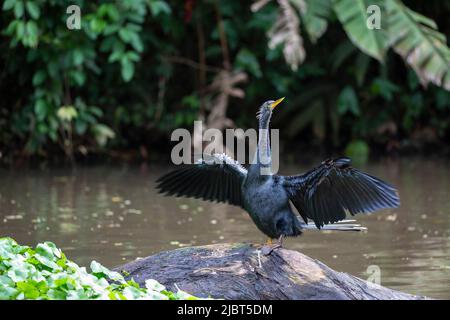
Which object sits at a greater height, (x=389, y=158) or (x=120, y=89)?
(x=120, y=89)

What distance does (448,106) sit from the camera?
12859 mm

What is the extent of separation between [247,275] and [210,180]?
3.61ft

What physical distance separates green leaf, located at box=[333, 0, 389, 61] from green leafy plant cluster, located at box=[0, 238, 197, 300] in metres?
6.50

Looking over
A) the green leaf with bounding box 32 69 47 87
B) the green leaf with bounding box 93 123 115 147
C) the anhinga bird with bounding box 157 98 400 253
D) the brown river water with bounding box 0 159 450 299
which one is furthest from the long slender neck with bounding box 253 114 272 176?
the green leaf with bounding box 93 123 115 147

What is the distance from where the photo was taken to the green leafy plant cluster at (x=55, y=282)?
4.23m

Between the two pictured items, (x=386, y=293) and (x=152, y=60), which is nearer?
(x=386, y=293)

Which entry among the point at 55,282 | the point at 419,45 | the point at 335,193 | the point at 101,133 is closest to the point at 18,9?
the point at 101,133

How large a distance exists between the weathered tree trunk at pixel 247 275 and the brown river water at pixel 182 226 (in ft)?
3.25

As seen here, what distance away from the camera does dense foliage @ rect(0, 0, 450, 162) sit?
10719mm

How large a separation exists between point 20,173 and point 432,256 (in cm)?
575

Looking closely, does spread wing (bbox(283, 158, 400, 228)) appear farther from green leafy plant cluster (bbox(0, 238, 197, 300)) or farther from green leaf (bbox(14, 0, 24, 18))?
green leaf (bbox(14, 0, 24, 18))

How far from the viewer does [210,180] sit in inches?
231
